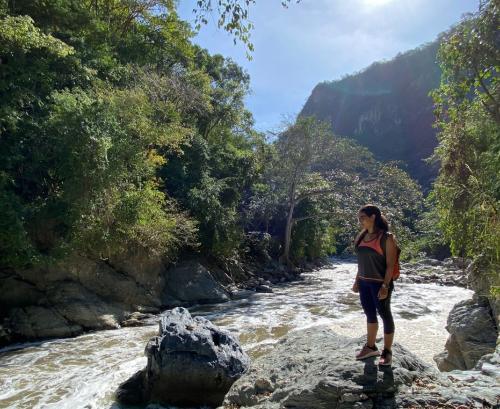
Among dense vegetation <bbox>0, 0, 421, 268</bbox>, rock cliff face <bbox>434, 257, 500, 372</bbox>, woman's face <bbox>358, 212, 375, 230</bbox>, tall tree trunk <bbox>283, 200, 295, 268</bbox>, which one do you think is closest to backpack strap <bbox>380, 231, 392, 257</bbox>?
woman's face <bbox>358, 212, 375, 230</bbox>

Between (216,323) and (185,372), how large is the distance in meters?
5.01

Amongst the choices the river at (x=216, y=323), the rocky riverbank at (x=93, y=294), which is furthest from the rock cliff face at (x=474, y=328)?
the rocky riverbank at (x=93, y=294)

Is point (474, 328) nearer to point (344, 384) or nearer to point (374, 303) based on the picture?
point (374, 303)

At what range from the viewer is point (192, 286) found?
14156 mm

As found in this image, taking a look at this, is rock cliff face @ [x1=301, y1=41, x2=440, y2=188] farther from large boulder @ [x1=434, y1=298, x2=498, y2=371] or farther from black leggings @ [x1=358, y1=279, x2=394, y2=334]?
black leggings @ [x1=358, y1=279, x2=394, y2=334]

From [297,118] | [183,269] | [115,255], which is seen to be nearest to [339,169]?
[297,118]

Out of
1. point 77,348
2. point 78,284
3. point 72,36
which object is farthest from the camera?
point 72,36

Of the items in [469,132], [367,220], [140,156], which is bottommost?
[367,220]

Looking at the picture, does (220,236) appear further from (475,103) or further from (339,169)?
(475,103)

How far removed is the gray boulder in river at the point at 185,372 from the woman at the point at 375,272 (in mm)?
2645

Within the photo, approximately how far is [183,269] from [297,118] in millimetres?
12057

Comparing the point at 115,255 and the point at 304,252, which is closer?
the point at 115,255

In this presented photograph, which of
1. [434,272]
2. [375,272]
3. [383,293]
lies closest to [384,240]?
[375,272]

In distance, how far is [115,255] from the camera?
12.5m
